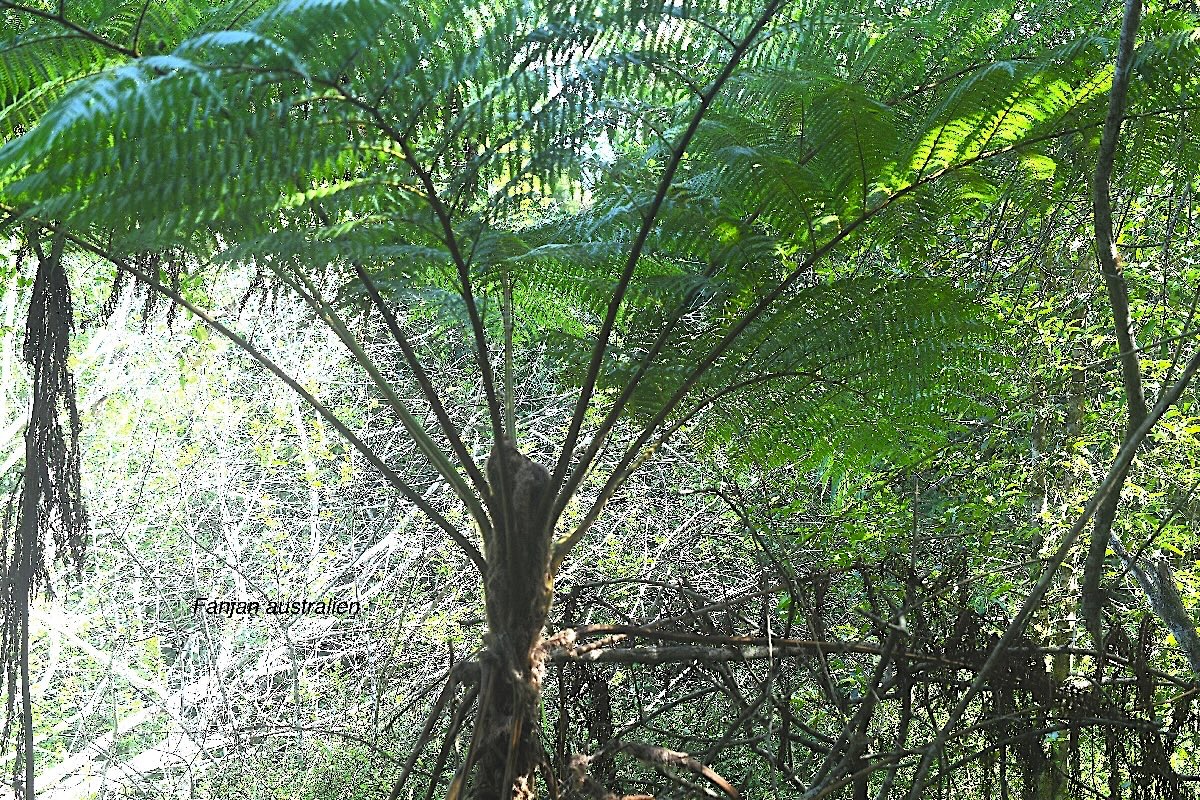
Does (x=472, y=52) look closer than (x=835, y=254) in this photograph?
Yes

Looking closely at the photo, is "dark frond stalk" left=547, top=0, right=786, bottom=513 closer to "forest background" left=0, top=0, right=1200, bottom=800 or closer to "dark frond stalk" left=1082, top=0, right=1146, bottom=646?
"forest background" left=0, top=0, right=1200, bottom=800

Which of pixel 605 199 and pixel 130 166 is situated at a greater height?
pixel 605 199

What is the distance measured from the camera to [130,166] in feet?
3.00

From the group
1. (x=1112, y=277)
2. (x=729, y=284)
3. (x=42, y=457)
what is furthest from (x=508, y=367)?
(x=1112, y=277)

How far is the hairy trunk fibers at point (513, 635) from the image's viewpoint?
1.03 metres

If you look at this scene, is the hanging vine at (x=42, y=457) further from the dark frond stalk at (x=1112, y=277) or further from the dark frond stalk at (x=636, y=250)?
the dark frond stalk at (x=1112, y=277)

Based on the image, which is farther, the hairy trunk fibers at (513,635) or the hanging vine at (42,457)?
the hanging vine at (42,457)

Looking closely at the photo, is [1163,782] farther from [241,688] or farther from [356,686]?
[241,688]

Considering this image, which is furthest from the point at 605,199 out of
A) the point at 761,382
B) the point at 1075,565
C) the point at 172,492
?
the point at 172,492

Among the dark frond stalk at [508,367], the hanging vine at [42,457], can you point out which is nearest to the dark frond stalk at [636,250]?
the dark frond stalk at [508,367]

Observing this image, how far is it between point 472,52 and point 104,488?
131 inches

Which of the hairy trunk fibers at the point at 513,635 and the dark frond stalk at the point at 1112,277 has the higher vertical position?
the dark frond stalk at the point at 1112,277

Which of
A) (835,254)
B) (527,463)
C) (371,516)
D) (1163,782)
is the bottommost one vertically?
(1163,782)

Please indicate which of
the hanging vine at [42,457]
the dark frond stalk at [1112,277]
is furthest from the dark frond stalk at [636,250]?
the hanging vine at [42,457]
